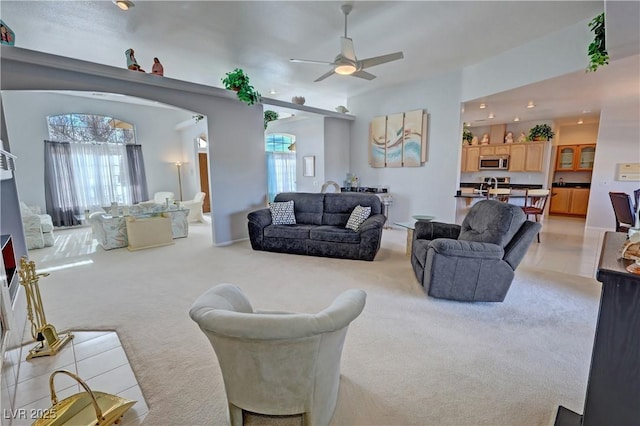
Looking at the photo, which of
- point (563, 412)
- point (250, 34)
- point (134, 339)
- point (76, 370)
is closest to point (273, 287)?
point (134, 339)

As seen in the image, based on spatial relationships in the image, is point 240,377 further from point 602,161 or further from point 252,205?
point 602,161

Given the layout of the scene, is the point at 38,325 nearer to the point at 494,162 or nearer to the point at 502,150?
the point at 494,162

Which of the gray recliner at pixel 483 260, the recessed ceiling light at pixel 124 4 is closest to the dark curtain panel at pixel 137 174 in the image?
the recessed ceiling light at pixel 124 4

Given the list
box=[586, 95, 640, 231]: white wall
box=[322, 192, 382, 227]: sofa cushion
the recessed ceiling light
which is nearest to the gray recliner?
box=[322, 192, 382, 227]: sofa cushion

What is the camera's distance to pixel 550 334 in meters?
2.41

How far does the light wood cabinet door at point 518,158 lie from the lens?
801 centimetres

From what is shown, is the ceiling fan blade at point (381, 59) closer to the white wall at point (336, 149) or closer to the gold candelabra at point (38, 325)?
the white wall at point (336, 149)

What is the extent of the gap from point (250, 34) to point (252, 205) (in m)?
3.01

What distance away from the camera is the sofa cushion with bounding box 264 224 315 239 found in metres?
4.62

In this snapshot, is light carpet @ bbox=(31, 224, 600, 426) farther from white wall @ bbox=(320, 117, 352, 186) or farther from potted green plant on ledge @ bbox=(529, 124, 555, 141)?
potted green plant on ledge @ bbox=(529, 124, 555, 141)

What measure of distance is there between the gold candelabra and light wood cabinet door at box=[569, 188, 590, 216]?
1087 cm

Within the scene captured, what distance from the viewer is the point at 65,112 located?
286 inches

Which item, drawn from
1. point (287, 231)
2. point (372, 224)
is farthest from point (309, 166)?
point (372, 224)

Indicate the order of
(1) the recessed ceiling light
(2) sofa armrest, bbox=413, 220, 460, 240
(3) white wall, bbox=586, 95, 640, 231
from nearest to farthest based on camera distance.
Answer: (1) the recessed ceiling light
(2) sofa armrest, bbox=413, 220, 460, 240
(3) white wall, bbox=586, 95, 640, 231
